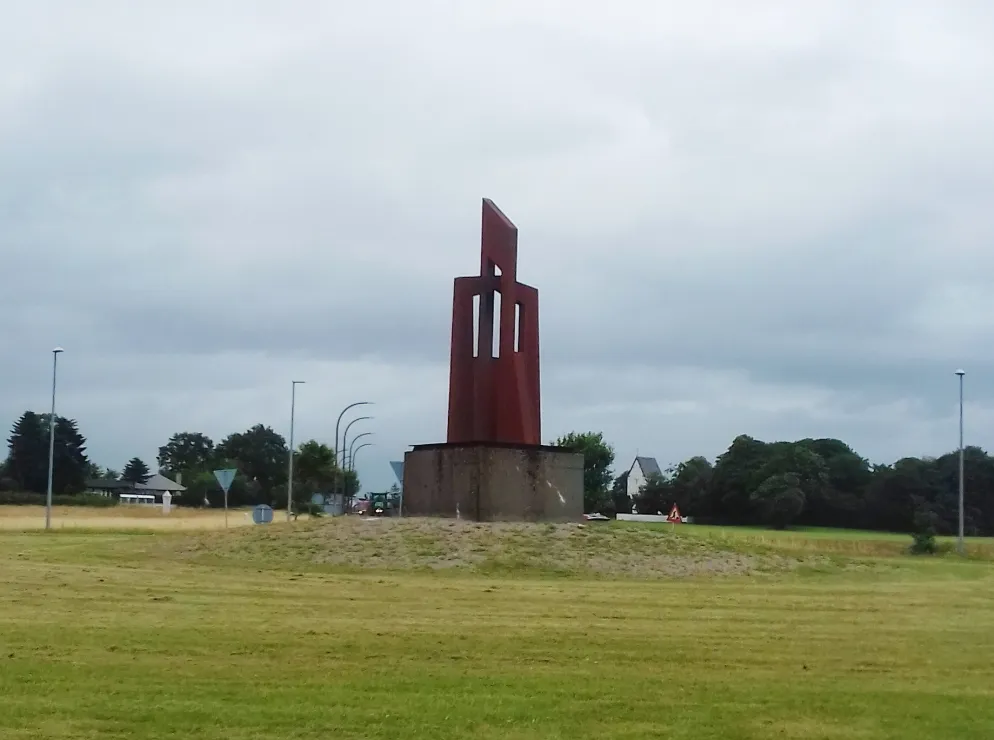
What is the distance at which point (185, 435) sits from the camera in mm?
144500

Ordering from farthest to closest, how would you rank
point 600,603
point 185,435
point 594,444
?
1. point 185,435
2. point 594,444
3. point 600,603

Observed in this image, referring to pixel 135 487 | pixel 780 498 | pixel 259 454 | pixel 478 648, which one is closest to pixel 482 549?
pixel 478 648

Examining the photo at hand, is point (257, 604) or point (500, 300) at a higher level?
point (500, 300)

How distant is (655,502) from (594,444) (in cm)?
1033

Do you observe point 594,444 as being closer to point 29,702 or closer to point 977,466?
point 977,466

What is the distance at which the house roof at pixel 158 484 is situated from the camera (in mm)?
124625

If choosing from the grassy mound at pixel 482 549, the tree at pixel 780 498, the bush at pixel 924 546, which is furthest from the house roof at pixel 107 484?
the grassy mound at pixel 482 549

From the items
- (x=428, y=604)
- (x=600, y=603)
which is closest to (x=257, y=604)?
(x=428, y=604)

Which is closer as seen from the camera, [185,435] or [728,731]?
[728,731]

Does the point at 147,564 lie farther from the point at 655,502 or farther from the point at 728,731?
the point at 655,502

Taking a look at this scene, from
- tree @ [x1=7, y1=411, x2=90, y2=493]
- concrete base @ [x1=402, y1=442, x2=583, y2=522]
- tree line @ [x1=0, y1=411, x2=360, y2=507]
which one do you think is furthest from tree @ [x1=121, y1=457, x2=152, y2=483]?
concrete base @ [x1=402, y1=442, x2=583, y2=522]

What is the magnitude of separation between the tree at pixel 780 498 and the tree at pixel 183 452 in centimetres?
7967

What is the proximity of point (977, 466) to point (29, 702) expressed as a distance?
72.7 m

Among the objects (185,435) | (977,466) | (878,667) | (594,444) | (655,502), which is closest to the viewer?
(878,667)
